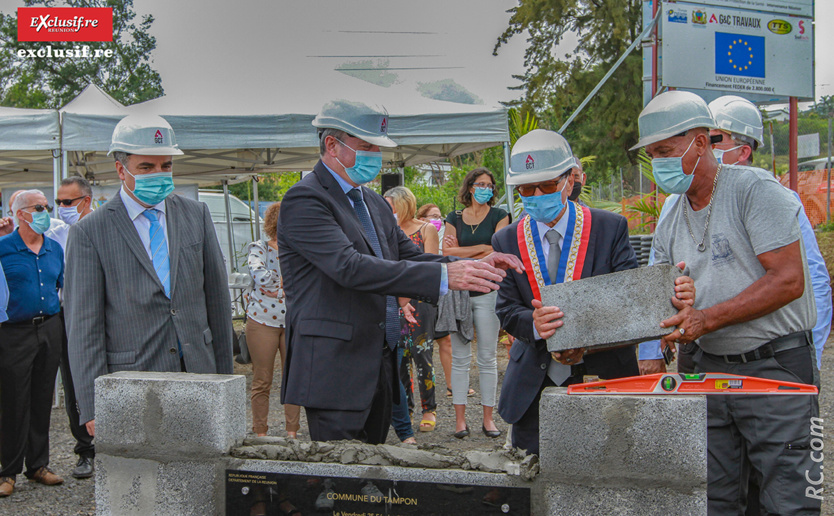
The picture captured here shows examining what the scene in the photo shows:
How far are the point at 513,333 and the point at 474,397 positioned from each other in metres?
5.06

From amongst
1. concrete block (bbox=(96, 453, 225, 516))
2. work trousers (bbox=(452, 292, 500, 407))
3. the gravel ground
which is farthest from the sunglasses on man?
work trousers (bbox=(452, 292, 500, 407))

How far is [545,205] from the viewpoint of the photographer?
287 centimetres

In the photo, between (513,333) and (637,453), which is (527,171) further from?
(637,453)

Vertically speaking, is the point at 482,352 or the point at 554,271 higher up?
Result: the point at 554,271

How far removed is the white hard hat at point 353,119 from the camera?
2871 millimetres

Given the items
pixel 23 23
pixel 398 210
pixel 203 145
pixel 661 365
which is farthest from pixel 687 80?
pixel 23 23

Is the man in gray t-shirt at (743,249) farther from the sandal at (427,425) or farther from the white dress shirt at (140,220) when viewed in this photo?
the sandal at (427,425)

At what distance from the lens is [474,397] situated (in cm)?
775

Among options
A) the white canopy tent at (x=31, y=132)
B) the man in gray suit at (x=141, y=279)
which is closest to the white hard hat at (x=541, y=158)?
the man in gray suit at (x=141, y=279)

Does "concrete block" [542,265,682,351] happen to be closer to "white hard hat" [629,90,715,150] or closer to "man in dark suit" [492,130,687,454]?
"man in dark suit" [492,130,687,454]

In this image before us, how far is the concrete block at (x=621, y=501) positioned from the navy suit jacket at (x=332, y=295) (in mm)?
811

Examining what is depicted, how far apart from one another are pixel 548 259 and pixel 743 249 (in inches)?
28.6

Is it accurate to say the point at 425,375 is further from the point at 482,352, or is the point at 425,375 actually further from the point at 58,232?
the point at 58,232

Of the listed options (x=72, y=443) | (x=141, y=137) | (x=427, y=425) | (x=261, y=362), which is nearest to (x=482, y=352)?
(x=427, y=425)
